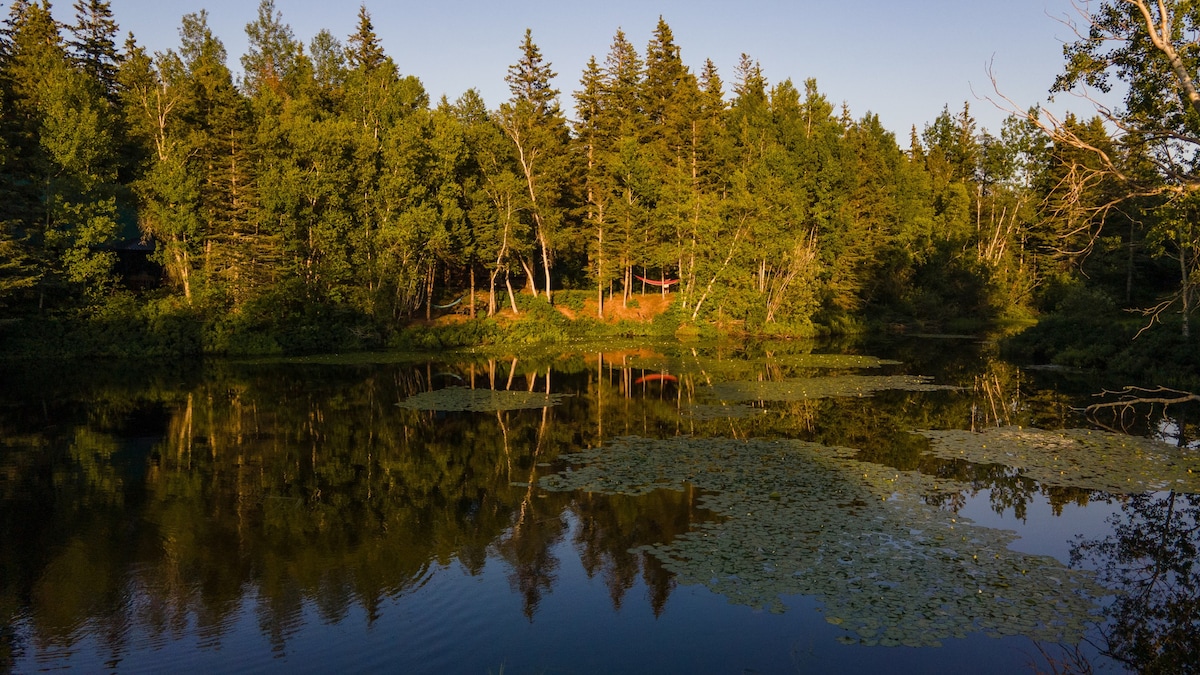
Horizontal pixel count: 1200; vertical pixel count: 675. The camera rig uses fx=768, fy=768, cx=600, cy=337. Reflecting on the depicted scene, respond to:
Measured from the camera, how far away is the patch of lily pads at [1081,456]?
16.7 meters

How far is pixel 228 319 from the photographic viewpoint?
4191 cm

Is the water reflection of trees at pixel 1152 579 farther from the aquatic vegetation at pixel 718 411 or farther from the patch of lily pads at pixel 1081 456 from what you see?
the aquatic vegetation at pixel 718 411

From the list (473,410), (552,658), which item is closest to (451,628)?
(552,658)

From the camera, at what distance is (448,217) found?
154 feet

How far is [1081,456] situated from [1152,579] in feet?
24.8

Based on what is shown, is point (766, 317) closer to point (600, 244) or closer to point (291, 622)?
point (600, 244)

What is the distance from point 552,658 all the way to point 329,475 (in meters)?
9.87

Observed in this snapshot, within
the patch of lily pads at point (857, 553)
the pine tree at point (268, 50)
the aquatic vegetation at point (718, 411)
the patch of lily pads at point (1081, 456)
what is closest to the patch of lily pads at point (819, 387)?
the aquatic vegetation at point (718, 411)

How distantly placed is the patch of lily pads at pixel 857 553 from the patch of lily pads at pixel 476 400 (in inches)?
324

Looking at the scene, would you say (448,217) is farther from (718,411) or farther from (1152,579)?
(1152,579)

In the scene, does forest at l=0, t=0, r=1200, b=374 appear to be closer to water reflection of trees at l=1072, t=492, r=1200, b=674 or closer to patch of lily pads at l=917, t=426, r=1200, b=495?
patch of lily pads at l=917, t=426, r=1200, b=495

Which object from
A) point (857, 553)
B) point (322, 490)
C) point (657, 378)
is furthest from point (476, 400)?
point (857, 553)

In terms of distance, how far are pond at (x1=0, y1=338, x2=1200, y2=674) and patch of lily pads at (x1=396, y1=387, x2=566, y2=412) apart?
0.33 m

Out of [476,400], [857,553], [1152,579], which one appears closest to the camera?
[1152,579]
